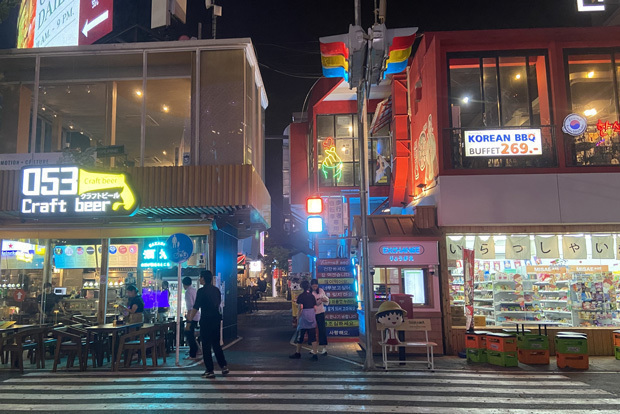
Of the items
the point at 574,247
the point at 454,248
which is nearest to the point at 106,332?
the point at 454,248

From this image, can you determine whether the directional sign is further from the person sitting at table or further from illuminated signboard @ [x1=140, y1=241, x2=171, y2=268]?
the person sitting at table

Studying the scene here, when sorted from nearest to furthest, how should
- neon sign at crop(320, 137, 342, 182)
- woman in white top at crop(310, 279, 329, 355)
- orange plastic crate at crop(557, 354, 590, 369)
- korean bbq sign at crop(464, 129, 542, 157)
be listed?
1. orange plastic crate at crop(557, 354, 590, 369)
2. woman in white top at crop(310, 279, 329, 355)
3. korean bbq sign at crop(464, 129, 542, 157)
4. neon sign at crop(320, 137, 342, 182)

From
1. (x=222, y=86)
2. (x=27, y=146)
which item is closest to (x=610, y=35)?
(x=222, y=86)

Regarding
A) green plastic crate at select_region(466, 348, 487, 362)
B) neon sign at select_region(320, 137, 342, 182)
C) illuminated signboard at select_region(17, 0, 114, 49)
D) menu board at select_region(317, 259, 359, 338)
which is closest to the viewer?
green plastic crate at select_region(466, 348, 487, 362)

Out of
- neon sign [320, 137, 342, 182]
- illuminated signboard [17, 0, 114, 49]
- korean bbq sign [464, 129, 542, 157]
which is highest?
illuminated signboard [17, 0, 114, 49]

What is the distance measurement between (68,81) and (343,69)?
328 inches

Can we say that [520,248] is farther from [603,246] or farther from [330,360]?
[330,360]

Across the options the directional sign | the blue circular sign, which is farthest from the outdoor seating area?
the directional sign

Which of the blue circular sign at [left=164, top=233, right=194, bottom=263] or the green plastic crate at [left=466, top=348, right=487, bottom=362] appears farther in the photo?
the green plastic crate at [left=466, top=348, right=487, bottom=362]

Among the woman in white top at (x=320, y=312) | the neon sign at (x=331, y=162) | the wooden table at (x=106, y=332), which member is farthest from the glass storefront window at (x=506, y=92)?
the wooden table at (x=106, y=332)

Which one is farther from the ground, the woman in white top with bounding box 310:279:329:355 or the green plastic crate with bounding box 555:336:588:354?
the woman in white top with bounding box 310:279:329:355

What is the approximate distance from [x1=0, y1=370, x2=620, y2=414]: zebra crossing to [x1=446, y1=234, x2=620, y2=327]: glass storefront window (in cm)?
352

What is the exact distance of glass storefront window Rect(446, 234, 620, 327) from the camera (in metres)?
12.9

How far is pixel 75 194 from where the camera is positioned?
39.2 feet
